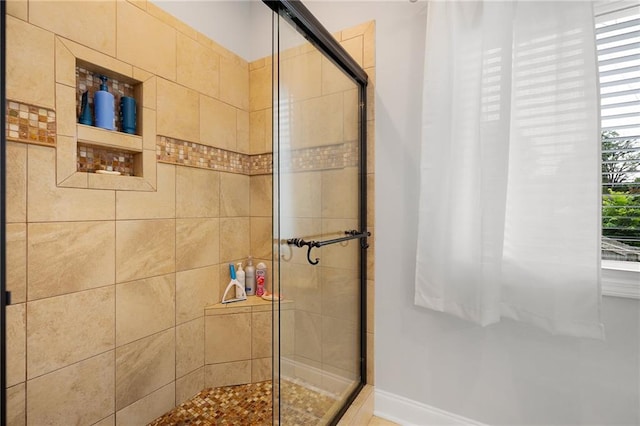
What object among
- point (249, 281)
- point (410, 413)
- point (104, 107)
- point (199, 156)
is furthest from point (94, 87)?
point (410, 413)

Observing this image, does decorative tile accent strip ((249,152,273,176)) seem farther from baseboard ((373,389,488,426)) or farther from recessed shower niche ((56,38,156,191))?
baseboard ((373,389,488,426))

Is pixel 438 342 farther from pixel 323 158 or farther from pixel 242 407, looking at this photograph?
pixel 242 407

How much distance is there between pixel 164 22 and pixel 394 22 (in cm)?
126

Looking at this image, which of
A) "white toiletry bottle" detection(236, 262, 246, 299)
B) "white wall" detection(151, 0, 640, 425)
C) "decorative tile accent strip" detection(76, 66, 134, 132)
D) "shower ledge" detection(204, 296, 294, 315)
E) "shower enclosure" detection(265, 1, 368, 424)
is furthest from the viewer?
"white toiletry bottle" detection(236, 262, 246, 299)

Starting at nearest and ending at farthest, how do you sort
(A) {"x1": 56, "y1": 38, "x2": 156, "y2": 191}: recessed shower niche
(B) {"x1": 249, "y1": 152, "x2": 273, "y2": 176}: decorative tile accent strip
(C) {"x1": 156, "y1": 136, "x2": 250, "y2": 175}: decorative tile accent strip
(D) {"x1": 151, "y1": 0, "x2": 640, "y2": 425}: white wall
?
(D) {"x1": 151, "y1": 0, "x2": 640, "y2": 425}: white wall, (A) {"x1": 56, "y1": 38, "x2": 156, "y2": 191}: recessed shower niche, (C) {"x1": 156, "y1": 136, "x2": 250, "y2": 175}: decorative tile accent strip, (B) {"x1": 249, "y1": 152, "x2": 273, "y2": 176}: decorative tile accent strip

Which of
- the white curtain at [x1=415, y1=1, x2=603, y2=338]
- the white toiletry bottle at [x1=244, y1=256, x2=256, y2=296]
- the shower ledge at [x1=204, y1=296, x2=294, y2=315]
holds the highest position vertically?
the white curtain at [x1=415, y1=1, x2=603, y2=338]

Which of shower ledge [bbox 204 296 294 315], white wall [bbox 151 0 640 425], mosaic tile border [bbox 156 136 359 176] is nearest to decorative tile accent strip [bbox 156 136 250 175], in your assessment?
mosaic tile border [bbox 156 136 359 176]

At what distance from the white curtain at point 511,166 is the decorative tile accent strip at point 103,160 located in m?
1.50

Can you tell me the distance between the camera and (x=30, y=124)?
116 centimetres

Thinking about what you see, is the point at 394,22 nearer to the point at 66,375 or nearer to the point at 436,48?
the point at 436,48

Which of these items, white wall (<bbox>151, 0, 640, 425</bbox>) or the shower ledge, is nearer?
white wall (<bbox>151, 0, 640, 425</bbox>)

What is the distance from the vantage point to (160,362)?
5.40 ft

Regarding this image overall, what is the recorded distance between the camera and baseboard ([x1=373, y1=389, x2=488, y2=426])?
1404 millimetres

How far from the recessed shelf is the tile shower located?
0.21 ft
